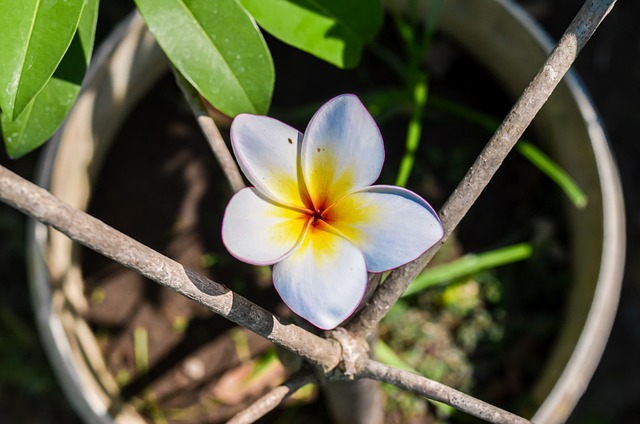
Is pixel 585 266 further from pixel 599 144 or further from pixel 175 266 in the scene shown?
pixel 175 266

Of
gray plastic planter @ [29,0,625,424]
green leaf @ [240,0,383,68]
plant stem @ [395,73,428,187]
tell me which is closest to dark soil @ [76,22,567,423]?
gray plastic planter @ [29,0,625,424]

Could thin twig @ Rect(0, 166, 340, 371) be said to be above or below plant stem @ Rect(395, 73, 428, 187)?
above

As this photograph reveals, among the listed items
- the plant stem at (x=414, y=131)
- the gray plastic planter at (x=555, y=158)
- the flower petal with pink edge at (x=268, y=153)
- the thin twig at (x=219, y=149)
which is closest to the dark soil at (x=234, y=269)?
the gray plastic planter at (x=555, y=158)

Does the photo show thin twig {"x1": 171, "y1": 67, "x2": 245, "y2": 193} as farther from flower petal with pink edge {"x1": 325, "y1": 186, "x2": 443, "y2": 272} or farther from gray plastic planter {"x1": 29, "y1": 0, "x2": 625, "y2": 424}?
gray plastic planter {"x1": 29, "y1": 0, "x2": 625, "y2": 424}

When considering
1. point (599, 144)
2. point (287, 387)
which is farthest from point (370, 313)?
point (599, 144)

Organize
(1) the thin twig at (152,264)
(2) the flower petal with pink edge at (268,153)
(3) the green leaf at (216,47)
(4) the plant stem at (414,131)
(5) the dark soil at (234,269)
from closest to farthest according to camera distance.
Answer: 1. (1) the thin twig at (152,264)
2. (2) the flower petal with pink edge at (268,153)
3. (3) the green leaf at (216,47)
4. (4) the plant stem at (414,131)
5. (5) the dark soil at (234,269)

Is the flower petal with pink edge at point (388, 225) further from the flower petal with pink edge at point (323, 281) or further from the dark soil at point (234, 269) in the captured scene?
the dark soil at point (234, 269)
